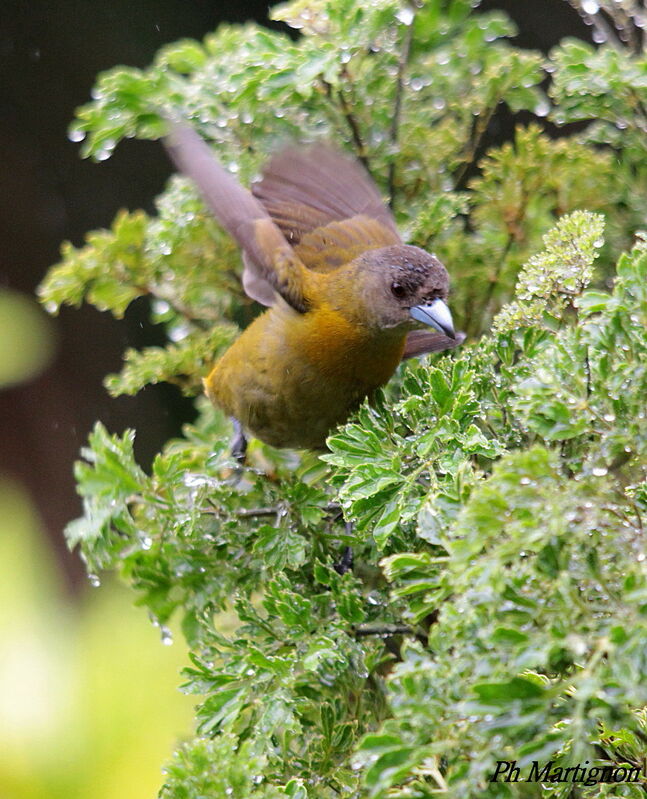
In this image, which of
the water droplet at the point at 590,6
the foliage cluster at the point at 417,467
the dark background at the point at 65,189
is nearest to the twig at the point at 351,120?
the foliage cluster at the point at 417,467

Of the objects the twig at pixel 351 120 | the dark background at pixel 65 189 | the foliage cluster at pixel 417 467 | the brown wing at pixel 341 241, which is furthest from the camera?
the dark background at pixel 65 189

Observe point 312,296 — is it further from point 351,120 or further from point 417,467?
point 417,467

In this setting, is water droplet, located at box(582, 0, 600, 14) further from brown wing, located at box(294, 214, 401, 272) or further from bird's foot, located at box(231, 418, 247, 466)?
bird's foot, located at box(231, 418, 247, 466)

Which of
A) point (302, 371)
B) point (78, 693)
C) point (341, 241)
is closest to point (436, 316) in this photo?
point (302, 371)

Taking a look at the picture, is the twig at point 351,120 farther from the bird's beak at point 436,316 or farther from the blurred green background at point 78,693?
the blurred green background at point 78,693

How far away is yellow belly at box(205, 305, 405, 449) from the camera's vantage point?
173 centimetres

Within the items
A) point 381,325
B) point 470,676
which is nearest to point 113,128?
point 381,325

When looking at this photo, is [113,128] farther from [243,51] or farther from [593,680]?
[593,680]

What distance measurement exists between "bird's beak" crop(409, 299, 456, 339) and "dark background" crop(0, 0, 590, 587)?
2.08 metres

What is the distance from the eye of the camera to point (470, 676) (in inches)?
34.2

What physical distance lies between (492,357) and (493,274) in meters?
0.52

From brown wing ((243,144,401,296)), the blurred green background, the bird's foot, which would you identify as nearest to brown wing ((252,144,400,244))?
brown wing ((243,144,401,296))

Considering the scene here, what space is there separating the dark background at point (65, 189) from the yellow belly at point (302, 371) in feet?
6.03

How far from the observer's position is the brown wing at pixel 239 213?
1679 millimetres
